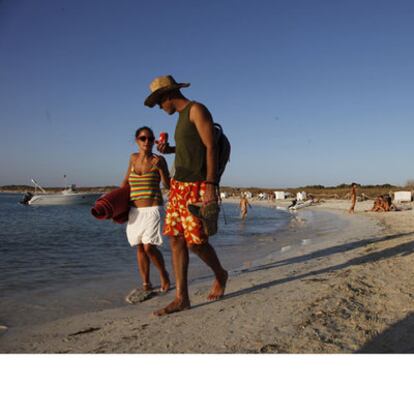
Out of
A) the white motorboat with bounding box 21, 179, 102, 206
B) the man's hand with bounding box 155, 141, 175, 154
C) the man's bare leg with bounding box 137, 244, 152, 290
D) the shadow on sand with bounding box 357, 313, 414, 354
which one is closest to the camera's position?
the shadow on sand with bounding box 357, 313, 414, 354

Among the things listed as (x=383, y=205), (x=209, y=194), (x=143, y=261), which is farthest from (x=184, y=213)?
(x=383, y=205)

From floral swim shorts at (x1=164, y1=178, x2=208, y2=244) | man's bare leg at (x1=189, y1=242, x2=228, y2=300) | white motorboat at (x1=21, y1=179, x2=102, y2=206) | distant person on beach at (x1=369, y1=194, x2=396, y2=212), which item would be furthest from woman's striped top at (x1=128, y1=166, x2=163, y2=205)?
white motorboat at (x1=21, y1=179, x2=102, y2=206)

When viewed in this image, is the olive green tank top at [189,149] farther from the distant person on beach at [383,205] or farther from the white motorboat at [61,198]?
the white motorboat at [61,198]

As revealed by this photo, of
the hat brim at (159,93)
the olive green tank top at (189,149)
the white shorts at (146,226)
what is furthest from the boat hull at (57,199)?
the olive green tank top at (189,149)

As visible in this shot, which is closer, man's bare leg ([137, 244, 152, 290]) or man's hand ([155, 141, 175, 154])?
man's hand ([155, 141, 175, 154])

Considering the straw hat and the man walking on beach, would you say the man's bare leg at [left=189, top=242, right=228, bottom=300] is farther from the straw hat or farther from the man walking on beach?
the straw hat

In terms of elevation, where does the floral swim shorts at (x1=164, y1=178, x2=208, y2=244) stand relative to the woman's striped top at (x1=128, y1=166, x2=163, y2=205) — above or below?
below

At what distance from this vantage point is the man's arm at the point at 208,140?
2.48 m

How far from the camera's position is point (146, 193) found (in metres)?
3.34

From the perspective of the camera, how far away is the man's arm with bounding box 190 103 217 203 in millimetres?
2480

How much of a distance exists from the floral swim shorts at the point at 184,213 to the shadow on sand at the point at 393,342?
1320 mm
